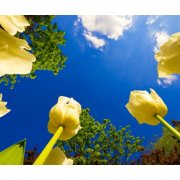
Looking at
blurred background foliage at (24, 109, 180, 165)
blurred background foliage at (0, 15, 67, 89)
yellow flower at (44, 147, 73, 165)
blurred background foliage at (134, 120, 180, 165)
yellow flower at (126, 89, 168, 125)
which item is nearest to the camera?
yellow flower at (44, 147, 73, 165)

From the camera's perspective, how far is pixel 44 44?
5.17 m

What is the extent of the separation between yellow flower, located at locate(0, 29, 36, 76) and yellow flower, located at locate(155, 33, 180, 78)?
79mm

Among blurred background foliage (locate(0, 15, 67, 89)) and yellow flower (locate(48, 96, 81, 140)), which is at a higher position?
yellow flower (locate(48, 96, 81, 140))

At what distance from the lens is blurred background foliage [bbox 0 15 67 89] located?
186 inches

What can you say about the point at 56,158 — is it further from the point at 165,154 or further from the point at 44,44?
the point at 44,44

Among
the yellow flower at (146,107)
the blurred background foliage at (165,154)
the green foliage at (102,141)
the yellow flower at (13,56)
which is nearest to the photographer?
the yellow flower at (13,56)

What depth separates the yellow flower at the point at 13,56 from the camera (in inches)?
5.3

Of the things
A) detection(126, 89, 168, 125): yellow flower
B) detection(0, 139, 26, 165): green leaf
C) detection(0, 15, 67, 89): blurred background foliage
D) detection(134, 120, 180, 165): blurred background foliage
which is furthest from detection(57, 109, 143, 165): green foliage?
detection(0, 139, 26, 165): green leaf

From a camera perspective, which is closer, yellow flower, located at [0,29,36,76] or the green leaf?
yellow flower, located at [0,29,36,76]

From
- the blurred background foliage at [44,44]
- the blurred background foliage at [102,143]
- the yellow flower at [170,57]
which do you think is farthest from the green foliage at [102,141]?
Result: the yellow flower at [170,57]

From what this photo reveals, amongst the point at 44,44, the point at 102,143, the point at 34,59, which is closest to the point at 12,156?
the point at 34,59

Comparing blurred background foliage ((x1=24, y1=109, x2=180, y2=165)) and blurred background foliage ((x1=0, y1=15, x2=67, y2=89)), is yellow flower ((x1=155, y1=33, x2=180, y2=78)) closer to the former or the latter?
blurred background foliage ((x1=0, y1=15, x2=67, y2=89))

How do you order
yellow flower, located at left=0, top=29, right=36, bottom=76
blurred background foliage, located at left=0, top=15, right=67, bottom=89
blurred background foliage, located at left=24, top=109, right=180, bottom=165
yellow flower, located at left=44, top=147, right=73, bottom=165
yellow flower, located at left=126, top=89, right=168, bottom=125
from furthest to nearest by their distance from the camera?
1. blurred background foliage, located at left=24, top=109, right=180, bottom=165
2. blurred background foliage, located at left=0, top=15, right=67, bottom=89
3. yellow flower, located at left=126, top=89, right=168, bottom=125
4. yellow flower, located at left=44, top=147, right=73, bottom=165
5. yellow flower, located at left=0, top=29, right=36, bottom=76

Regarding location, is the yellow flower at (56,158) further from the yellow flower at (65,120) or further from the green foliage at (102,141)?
the green foliage at (102,141)
